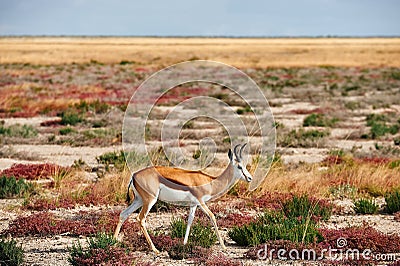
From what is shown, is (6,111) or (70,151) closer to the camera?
(70,151)

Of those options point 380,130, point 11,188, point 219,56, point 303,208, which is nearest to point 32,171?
point 11,188

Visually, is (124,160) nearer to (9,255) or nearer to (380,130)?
(9,255)

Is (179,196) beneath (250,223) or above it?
above

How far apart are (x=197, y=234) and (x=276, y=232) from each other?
39.6 inches

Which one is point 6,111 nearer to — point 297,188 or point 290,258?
point 297,188

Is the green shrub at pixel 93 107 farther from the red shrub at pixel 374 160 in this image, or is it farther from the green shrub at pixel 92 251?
the green shrub at pixel 92 251

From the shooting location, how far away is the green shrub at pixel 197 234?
288 inches

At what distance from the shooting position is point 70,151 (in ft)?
52.7

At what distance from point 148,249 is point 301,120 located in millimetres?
17441

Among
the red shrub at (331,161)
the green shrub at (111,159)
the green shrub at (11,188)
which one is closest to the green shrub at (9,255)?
the green shrub at (11,188)

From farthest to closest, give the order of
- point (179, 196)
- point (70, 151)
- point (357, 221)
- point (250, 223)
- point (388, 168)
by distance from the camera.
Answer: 1. point (70, 151)
2. point (388, 168)
3. point (357, 221)
4. point (250, 223)
5. point (179, 196)

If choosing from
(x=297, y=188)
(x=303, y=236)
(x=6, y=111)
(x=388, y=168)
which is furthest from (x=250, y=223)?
(x=6, y=111)

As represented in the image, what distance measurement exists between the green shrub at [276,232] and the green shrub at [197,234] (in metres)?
0.41

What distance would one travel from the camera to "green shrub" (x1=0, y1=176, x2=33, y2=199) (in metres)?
10.3
